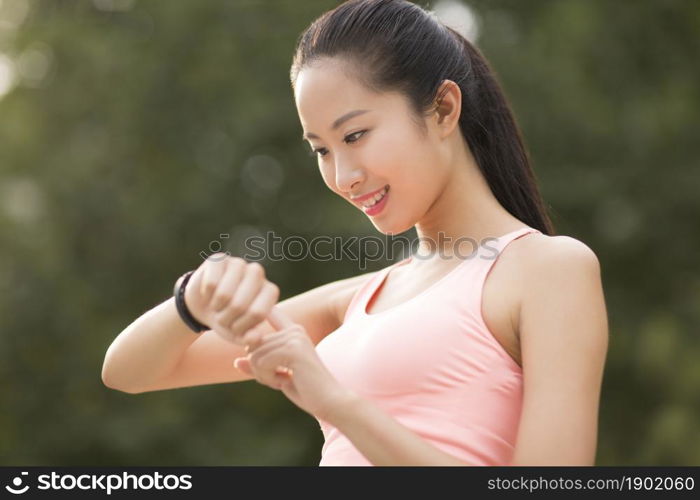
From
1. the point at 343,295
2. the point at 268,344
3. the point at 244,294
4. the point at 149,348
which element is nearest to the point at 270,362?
the point at 268,344

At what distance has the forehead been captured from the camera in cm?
237

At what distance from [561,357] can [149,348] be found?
100cm

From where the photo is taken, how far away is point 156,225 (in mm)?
9984

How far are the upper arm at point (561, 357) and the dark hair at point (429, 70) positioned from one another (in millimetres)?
390

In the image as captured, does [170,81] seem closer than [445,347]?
No

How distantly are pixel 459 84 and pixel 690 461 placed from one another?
19.8 ft

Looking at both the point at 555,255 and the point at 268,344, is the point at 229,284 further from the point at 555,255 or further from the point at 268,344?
the point at 555,255

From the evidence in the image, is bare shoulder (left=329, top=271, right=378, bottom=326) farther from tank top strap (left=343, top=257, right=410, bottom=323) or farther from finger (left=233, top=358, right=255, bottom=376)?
finger (left=233, top=358, right=255, bottom=376)

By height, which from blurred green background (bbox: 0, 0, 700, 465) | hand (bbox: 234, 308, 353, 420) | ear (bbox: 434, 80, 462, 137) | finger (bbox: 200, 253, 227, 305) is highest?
blurred green background (bbox: 0, 0, 700, 465)

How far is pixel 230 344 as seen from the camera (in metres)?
2.73

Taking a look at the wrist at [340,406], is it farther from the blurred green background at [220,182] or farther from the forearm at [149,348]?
the blurred green background at [220,182]

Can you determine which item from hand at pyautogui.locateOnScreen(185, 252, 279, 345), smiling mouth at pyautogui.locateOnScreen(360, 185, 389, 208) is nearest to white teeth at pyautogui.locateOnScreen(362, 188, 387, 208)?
smiling mouth at pyautogui.locateOnScreen(360, 185, 389, 208)

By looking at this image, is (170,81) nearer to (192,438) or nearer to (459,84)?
(192,438)

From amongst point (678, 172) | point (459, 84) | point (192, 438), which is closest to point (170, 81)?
point (192, 438)
